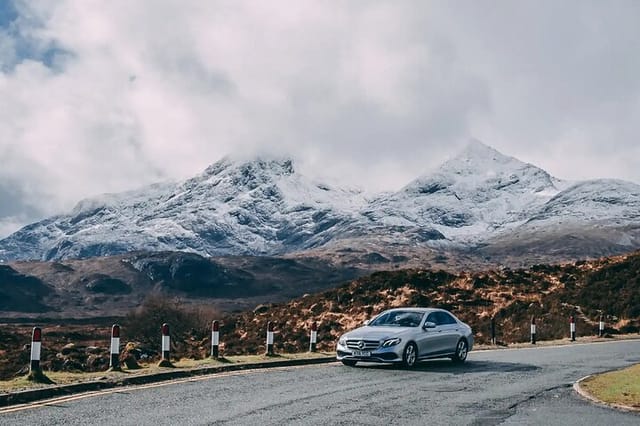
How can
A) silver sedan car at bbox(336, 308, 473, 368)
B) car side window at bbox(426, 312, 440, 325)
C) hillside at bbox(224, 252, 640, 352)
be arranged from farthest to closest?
1. hillside at bbox(224, 252, 640, 352)
2. car side window at bbox(426, 312, 440, 325)
3. silver sedan car at bbox(336, 308, 473, 368)

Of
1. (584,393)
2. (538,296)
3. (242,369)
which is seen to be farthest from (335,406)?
(538,296)

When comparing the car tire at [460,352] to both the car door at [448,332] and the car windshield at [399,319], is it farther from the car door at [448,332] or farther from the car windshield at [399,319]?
the car windshield at [399,319]

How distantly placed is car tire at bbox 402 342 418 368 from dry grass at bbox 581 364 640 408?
171 inches

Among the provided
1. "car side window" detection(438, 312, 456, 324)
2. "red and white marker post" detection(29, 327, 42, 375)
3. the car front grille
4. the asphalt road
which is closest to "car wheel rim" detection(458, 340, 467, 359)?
"car side window" detection(438, 312, 456, 324)

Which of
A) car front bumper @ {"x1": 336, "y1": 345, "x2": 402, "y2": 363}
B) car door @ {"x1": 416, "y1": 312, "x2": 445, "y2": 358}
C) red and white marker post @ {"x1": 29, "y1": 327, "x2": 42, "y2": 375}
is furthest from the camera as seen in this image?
car door @ {"x1": 416, "y1": 312, "x2": 445, "y2": 358}

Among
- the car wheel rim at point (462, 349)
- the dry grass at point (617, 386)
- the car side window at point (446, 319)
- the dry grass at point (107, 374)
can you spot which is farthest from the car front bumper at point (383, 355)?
the dry grass at point (617, 386)

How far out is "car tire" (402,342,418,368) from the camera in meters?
18.9

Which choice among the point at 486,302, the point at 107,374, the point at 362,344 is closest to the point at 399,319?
the point at 362,344

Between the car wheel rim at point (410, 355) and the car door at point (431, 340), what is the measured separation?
8.8 inches

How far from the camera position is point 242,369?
61.5 ft

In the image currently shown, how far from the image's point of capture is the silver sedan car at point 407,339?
18844mm

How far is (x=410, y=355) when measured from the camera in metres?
19.2

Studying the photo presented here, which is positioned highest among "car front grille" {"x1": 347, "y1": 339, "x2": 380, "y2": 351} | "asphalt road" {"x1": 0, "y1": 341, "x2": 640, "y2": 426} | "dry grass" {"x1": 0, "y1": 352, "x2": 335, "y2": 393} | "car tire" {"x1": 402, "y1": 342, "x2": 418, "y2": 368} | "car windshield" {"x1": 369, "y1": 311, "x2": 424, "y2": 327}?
"car windshield" {"x1": 369, "y1": 311, "x2": 424, "y2": 327}

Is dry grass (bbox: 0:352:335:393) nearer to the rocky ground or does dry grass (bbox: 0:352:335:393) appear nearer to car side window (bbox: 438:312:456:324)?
car side window (bbox: 438:312:456:324)
